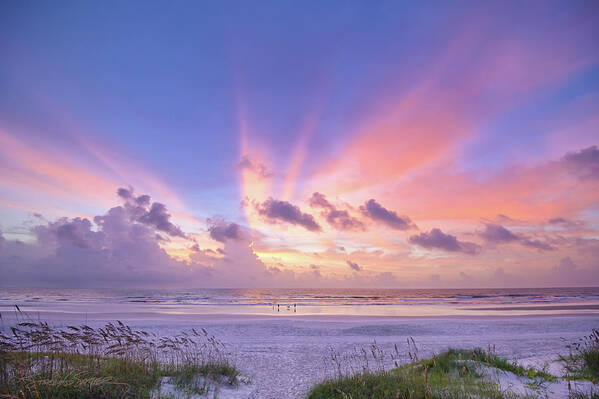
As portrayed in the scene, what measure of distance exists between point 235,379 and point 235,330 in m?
16.7

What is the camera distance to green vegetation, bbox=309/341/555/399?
853cm

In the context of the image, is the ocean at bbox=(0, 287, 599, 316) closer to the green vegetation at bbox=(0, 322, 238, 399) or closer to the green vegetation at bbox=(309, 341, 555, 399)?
the green vegetation at bbox=(309, 341, 555, 399)

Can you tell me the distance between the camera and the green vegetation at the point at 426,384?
28.0 ft

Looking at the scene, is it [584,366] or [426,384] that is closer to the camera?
[426,384]

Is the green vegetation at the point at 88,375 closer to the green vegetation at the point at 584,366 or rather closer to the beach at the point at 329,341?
the beach at the point at 329,341

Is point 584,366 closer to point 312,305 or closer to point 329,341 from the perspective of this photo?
point 329,341

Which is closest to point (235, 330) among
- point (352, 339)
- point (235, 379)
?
point (352, 339)

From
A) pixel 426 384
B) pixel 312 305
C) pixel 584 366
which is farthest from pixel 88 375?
pixel 312 305

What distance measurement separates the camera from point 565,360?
1295cm

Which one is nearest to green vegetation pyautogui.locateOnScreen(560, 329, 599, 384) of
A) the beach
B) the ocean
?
the beach

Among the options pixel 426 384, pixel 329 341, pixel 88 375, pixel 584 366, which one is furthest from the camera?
pixel 329 341

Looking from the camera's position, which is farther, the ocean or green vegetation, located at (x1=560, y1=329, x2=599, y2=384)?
the ocean

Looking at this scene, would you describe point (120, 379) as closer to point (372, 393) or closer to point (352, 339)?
point (372, 393)

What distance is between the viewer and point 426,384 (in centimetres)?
862
